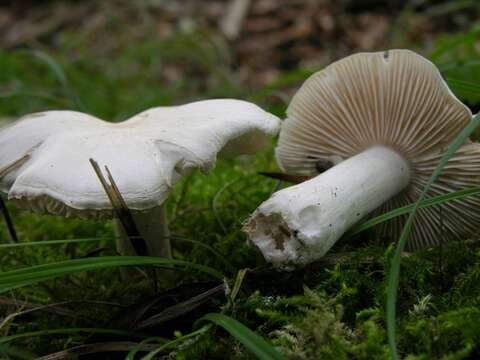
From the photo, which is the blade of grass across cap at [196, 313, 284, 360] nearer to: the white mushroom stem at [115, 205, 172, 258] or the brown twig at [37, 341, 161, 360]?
the brown twig at [37, 341, 161, 360]

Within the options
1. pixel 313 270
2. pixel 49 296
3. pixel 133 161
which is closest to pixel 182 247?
pixel 49 296

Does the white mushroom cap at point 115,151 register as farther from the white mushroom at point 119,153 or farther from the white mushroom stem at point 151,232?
the white mushroom stem at point 151,232

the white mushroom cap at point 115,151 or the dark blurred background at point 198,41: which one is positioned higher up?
the white mushroom cap at point 115,151

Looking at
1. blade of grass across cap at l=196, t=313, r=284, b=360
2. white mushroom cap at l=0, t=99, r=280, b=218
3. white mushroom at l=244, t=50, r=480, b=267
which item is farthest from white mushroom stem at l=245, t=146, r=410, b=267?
blade of grass across cap at l=196, t=313, r=284, b=360

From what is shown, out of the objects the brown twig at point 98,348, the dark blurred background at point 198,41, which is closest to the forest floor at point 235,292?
the brown twig at point 98,348

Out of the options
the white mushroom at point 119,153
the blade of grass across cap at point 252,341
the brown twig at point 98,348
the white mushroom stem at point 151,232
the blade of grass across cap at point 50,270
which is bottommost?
the brown twig at point 98,348

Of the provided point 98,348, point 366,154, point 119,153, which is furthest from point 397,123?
point 98,348

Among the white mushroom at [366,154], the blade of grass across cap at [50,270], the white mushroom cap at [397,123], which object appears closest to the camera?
the blade of grass across cap at [50,270]
